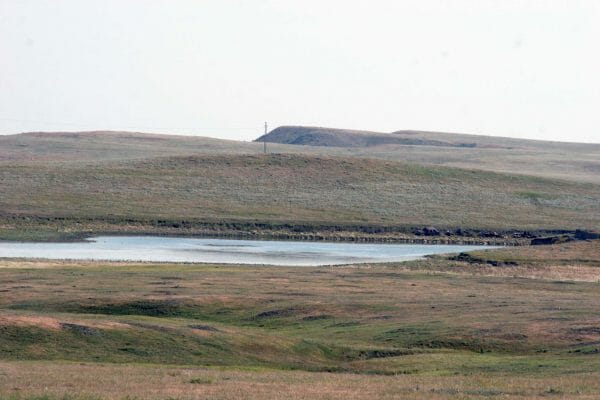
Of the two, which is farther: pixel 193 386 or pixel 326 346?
pixel 326 346

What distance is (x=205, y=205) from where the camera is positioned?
108938mm

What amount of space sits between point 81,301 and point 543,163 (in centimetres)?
14999

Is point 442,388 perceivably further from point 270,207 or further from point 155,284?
point 270,207

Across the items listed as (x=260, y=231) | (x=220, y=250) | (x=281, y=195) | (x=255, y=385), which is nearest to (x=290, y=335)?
(x=255, y=385)

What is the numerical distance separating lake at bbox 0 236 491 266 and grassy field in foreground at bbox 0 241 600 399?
10.9 meters

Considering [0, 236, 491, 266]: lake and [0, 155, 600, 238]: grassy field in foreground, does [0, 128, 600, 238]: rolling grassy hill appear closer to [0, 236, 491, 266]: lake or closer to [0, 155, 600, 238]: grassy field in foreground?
[0, 155, 600, 238]: grassy field in foreground

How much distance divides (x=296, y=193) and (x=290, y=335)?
260 ft

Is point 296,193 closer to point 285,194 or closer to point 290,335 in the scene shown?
point 285,194

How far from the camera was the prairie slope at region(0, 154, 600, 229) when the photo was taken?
105125 millimetres

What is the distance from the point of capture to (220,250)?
8000cm

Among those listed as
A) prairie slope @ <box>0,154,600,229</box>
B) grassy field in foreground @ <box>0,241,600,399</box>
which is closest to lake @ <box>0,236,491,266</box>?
grassy field in foreground @ <box>0,241,600,399</box>

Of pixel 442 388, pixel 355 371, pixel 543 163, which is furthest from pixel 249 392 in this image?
pixel 543 163

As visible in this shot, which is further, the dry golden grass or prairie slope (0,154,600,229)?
prairie slope (0,154,600,229)

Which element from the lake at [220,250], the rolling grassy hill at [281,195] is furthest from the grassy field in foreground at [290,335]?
the rolling grassy hill at [281,195]
